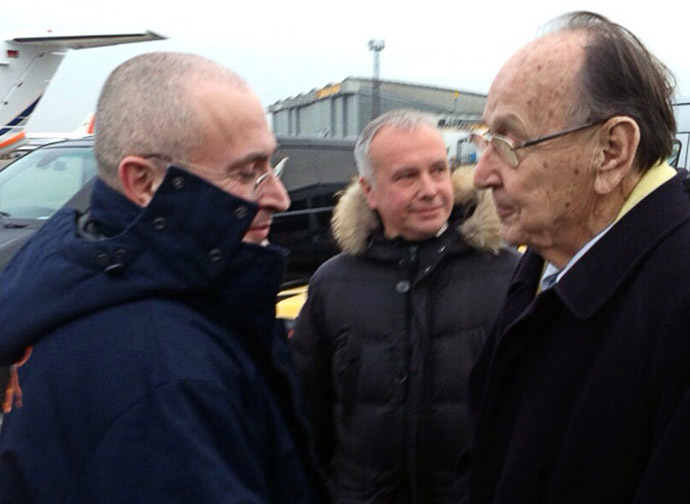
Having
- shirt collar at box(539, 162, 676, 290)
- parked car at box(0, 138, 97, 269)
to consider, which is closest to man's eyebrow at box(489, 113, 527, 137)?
shirt collar at box(539, 162, 676, 290)

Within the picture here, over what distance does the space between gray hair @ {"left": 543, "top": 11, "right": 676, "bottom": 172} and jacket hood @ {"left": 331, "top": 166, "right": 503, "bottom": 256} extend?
2.40 ft

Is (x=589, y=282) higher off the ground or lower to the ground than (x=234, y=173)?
lower

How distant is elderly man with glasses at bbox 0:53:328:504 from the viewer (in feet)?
3.32

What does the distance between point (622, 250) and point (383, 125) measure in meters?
1.17

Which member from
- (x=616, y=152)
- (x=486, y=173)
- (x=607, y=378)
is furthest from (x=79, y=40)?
(x=607, y=378)

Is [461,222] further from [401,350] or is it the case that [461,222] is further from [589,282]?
[589,282]

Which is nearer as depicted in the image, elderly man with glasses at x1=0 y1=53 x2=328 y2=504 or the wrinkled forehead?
elderly man with glasses at x1=0 y1=53 x2=328 y2=504

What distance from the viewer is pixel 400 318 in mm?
2156

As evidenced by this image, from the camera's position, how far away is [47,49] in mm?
20516

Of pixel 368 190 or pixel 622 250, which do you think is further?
pixel 368 190

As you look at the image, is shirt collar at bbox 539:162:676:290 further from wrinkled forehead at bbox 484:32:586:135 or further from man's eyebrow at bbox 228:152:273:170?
man's eyebrow at bbox 228:152:273:170

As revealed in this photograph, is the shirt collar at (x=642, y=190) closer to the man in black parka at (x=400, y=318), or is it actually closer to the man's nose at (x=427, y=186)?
the man in black parka at (x=400, y=318)

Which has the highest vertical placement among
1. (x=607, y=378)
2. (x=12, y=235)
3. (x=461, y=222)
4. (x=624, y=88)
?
(x=624, y=88)

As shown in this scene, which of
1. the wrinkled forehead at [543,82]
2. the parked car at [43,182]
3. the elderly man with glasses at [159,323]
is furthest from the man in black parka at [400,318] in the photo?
the parked car at [43,182]
